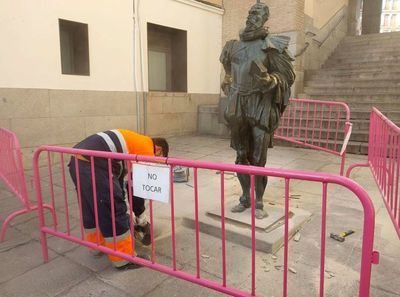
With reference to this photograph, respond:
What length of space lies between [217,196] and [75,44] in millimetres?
4982

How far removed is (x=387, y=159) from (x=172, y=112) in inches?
253

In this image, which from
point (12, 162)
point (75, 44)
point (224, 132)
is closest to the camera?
point (12, 162)

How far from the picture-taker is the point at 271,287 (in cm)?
246

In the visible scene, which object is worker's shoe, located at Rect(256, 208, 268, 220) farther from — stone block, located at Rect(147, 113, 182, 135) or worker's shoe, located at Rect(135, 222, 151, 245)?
stone block, located at Rect(147, 113, 182, 135)

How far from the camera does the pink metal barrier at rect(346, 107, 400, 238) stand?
115 inches

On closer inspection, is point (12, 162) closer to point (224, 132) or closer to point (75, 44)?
point (75, 44)

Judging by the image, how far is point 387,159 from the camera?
11.7 ft

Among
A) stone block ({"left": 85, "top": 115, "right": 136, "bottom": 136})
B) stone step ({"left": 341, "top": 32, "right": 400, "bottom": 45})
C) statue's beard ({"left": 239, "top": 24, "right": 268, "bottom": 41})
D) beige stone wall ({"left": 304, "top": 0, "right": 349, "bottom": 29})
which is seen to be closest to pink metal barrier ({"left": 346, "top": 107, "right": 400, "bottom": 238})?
statue's beard ({"left": 239, "top": 24, "right": 268, "bottom": 41})

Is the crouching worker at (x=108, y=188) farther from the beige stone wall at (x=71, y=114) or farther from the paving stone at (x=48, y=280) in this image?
the beige stone wall at (x=71, y=114)

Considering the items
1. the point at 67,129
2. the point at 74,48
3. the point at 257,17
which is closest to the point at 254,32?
the point at 257,17

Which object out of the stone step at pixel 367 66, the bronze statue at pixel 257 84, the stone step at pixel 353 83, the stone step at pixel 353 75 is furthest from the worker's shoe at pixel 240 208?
the stone step at pixel 367 66

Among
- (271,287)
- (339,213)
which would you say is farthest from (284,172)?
(339,213)

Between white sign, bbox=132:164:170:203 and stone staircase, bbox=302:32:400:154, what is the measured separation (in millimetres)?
6105

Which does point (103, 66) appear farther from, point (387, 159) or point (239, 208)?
point (387, 159)
